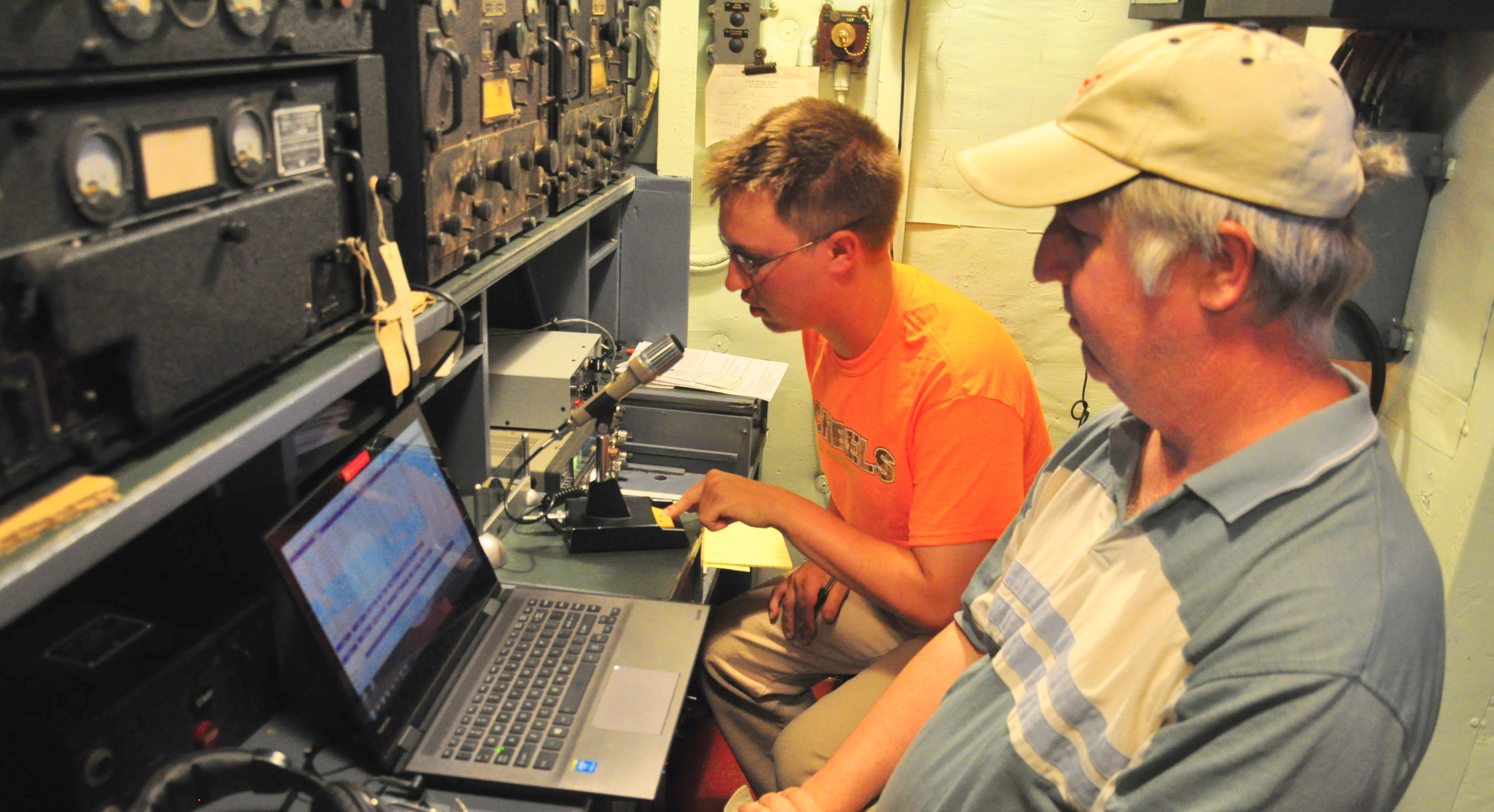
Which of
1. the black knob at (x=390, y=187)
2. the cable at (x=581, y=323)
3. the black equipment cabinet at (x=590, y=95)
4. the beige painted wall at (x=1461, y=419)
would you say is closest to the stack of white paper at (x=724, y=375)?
the cable at (x=581, y=323)

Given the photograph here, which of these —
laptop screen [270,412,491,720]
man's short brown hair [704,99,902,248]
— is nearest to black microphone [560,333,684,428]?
man's short brown hair [704,99,902,248]

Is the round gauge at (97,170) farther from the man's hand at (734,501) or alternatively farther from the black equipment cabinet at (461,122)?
the man's hand at (734,501)

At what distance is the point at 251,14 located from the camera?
81cm

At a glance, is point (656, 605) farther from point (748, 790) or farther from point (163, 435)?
point (163, 435)

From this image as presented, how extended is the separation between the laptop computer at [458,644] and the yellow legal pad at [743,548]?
1.19 feet

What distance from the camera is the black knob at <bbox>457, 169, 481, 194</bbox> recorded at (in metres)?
1.32

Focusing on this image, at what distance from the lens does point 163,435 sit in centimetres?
78

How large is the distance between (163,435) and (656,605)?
0.84 m

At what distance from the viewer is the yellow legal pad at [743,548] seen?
1854 millimetres

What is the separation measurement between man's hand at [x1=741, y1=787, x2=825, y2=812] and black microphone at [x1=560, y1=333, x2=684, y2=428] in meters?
0.75

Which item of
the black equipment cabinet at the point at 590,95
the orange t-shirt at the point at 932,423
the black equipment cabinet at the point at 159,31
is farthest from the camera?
the black equipment cabinet at the point at 590,95

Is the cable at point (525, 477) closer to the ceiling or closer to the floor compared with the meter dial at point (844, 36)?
closer to the floor

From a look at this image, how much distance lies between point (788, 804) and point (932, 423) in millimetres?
639

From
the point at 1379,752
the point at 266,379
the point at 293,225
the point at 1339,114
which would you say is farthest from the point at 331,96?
the point at 1379,752
